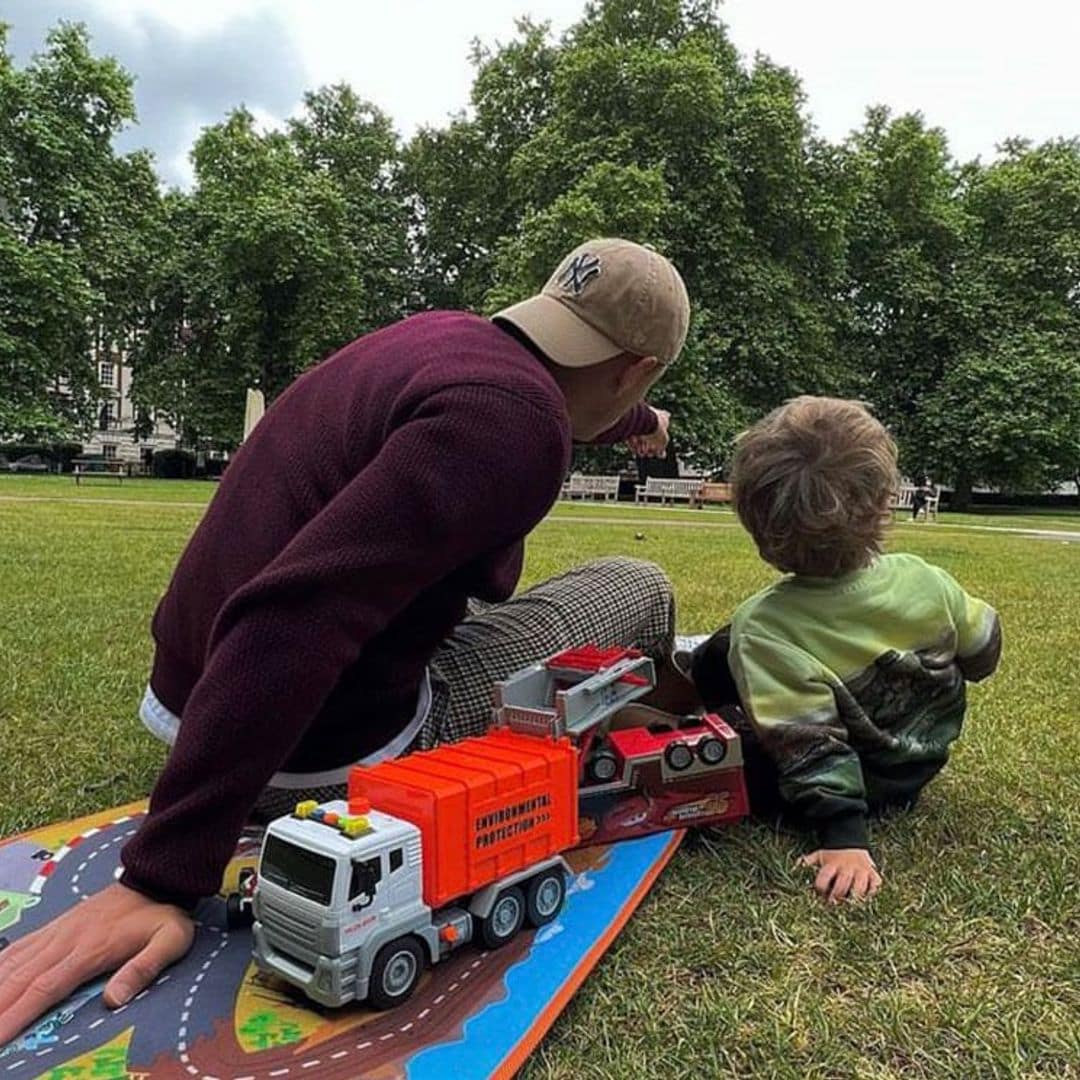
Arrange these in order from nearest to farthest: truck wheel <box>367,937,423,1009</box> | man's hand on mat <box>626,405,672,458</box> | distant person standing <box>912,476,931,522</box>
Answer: truck wheel <box>367,937,423,1009</box> → man's hand on mat <box>626,405,672,458</box> → distant person standing <box>912,476,931,522</box>

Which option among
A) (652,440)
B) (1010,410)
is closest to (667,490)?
(1010,410)

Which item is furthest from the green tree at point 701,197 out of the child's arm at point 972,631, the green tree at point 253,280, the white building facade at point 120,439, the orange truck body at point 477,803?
the white building facade at point 120,439

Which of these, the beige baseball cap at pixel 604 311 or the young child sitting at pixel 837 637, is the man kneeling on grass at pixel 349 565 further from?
the young child sitting at pixel 837 637

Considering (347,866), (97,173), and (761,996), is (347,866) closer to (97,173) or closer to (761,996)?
(761,996)

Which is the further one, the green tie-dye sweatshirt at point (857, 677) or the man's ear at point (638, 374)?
the green tie-dye sweatshirt at point (857, 677)

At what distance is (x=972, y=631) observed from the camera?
7.34 ft

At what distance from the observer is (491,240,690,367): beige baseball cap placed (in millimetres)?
1658

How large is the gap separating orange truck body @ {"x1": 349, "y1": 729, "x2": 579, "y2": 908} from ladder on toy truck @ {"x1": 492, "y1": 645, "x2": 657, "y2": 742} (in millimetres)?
60

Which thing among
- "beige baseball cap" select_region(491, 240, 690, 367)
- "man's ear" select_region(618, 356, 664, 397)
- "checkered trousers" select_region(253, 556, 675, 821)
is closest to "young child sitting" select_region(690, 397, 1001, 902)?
"checkered trousers" select_region(253, 556, 675, 821)

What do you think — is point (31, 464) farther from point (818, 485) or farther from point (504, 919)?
point (504, 919)

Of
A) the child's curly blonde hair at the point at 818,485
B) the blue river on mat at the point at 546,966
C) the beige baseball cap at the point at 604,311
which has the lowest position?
the blue river on mat at the point at 546,966

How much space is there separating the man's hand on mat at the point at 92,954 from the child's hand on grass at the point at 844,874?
3.79ft

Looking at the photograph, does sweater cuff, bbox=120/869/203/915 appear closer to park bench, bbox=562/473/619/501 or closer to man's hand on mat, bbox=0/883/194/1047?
man's hand on mat, bbox=0/883/194/1047

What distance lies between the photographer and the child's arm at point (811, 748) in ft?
6.60
